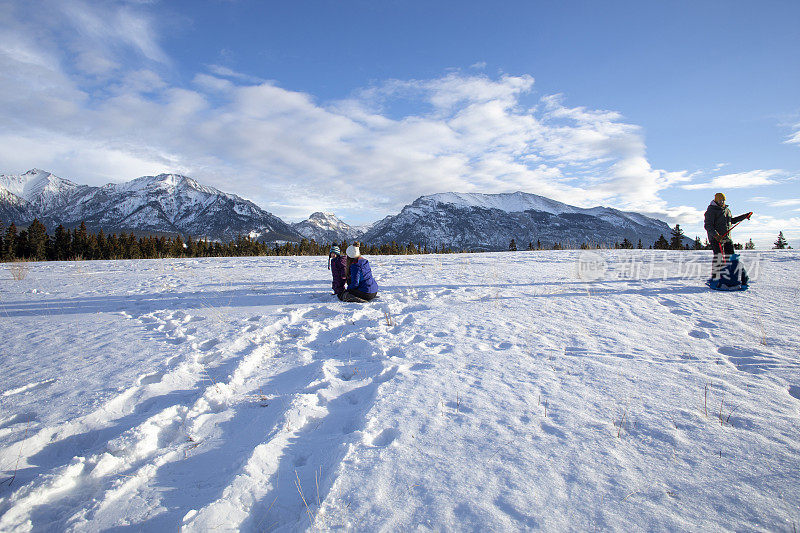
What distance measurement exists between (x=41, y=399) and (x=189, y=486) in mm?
3002

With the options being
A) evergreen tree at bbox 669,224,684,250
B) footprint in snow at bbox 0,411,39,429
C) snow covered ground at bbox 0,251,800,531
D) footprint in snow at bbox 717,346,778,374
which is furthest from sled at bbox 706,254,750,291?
evergreen tree at bbox 669,224,684,250

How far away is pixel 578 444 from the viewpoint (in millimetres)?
3221

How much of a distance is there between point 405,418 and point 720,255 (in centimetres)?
1144

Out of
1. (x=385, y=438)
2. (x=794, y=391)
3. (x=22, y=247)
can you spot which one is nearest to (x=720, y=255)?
(x=794, y=391)

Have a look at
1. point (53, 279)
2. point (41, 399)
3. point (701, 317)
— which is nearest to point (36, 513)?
point (41, 399)

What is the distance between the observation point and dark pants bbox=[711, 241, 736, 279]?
30.4ft

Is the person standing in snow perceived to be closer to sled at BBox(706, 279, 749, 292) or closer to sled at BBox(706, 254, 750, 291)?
sled at BBox(706, 254, 750, 291)

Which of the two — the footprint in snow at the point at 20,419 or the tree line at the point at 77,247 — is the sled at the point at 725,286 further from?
the tree line at the point at 77,247

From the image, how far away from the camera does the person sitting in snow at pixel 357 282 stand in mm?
8930

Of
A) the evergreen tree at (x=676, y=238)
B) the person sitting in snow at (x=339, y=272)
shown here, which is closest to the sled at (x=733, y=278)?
the person sitting in snow at (x=339, y=272)

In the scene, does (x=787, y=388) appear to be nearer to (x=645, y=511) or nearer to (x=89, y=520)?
(x=645, y=511)

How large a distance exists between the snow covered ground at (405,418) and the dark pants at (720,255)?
1.72 m

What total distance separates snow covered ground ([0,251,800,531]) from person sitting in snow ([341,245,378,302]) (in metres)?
1.34

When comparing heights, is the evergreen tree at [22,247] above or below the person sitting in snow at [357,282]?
above
